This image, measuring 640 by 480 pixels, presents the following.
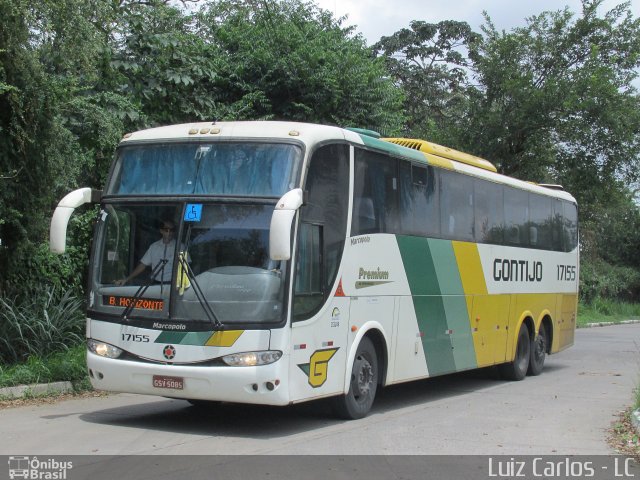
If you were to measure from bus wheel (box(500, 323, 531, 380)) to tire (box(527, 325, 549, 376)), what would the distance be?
204 mm

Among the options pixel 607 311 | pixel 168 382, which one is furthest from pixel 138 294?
pixel 607 311

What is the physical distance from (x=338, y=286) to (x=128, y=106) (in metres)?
7.76

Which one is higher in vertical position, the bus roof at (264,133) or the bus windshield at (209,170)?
the bus roof at (264,133)

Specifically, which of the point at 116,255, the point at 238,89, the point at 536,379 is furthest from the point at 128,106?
the point at 536,379

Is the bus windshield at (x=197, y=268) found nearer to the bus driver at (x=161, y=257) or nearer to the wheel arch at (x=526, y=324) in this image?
the bus driver at (x=161, y=257)

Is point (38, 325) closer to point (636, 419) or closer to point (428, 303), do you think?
point (428, 303)

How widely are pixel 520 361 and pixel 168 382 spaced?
8.70 metres

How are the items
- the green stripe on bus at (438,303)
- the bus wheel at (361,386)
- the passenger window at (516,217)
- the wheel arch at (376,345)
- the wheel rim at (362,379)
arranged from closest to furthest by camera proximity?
the wheel arch at (376,345) → the bus wheel at (361,386) → the wheel rim at (362,379) → the green stripe on bus at (438,303) → the passenger window at (516,217)

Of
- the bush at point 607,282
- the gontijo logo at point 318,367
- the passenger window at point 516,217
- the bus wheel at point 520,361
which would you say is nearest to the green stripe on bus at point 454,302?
the passenger window at point 516,217

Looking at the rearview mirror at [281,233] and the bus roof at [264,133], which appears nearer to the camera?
the rearview mirror at [281,233]

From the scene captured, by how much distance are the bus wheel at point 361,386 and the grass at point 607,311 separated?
25925mm

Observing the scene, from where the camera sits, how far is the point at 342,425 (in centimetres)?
952

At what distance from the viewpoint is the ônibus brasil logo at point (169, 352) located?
8.50 m

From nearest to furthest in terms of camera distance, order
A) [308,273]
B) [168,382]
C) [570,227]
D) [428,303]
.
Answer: [168,382], [308,273], [428,303], [570,227]
